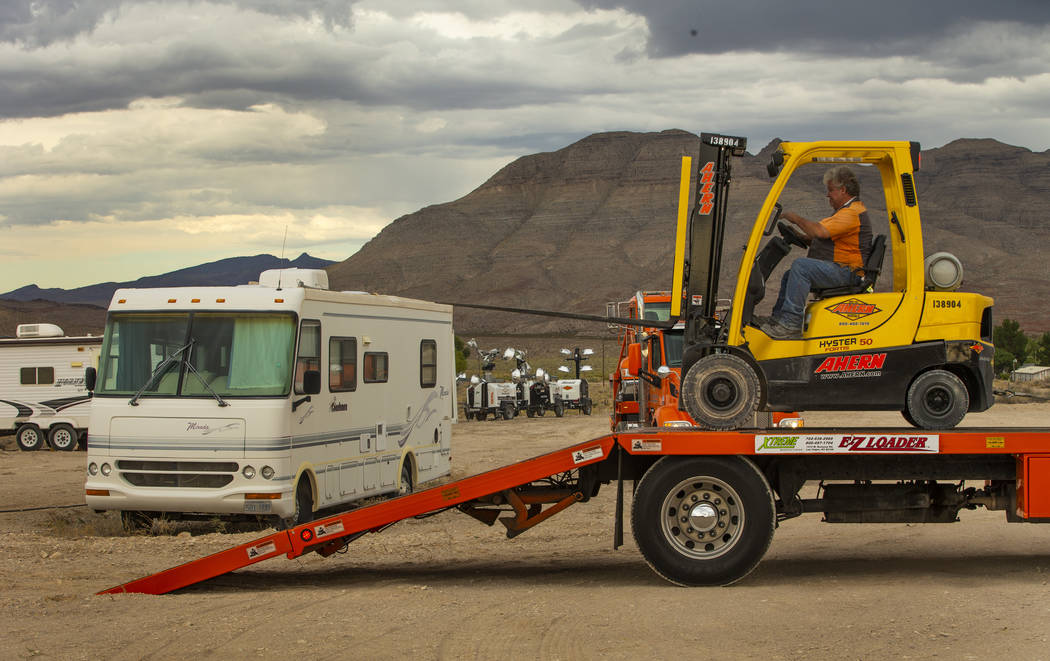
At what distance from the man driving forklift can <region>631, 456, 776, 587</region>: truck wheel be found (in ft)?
3.86

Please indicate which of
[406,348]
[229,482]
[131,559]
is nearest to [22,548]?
[131,559]

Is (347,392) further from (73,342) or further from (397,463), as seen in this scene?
(73,342)

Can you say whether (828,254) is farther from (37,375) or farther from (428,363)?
(37,375)

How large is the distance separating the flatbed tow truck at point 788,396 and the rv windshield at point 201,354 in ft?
10.9

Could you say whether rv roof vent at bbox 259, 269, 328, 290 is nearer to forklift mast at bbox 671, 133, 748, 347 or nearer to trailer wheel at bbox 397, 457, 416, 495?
trailer wheel at bbox 397, 457, 416, 495

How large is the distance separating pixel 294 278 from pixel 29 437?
18.5 metres

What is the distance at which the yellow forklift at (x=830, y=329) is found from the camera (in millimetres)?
8922

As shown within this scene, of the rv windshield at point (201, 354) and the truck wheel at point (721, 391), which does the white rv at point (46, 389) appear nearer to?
the rv windshield at point (201, 354)

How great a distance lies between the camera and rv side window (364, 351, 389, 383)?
14.4 meters

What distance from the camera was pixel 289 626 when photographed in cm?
769

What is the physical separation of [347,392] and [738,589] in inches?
251

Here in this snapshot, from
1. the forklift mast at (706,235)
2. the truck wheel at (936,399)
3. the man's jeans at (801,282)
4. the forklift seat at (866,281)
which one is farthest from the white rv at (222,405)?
the truck wheel at (936,399)

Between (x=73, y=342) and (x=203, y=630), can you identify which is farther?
(x=73, y=342)

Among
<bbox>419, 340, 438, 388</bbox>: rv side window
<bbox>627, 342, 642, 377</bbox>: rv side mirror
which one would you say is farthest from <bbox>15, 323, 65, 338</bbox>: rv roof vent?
<bbox>419, 340, 438, 388</bbox>: rv side window
